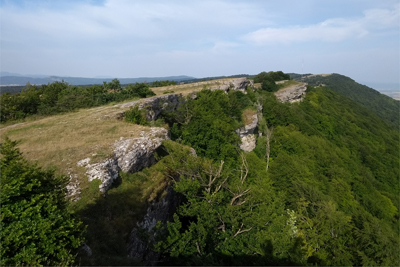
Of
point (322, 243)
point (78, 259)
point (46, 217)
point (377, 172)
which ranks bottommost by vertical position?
point (377, 172)

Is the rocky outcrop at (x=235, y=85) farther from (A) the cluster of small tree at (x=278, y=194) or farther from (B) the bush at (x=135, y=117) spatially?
(B) the bush at (x=135, y=117)

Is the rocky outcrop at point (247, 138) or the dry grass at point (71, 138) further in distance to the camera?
the rocky outcrop at point (247, 138)

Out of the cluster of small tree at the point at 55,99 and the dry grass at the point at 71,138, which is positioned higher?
the cluster of small tree at the point at 55,99

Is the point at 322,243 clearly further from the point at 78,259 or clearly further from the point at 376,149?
the point at 376,149

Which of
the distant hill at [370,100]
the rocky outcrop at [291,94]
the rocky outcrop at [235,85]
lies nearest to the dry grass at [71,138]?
the rocky outcrop at [235,85]

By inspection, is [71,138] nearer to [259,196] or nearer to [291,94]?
[259,196]

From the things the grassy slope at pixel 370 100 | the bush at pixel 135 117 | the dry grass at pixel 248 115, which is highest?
the bush at pixel 135 117

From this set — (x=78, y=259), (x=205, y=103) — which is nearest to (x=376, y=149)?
(x=205, y=103)
